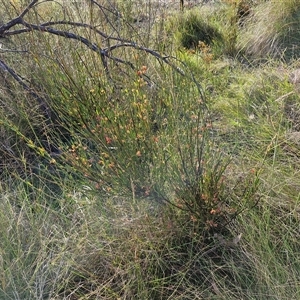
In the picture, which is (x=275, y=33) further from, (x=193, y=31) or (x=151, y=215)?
(x=151, y=215)

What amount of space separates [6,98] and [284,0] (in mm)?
2499

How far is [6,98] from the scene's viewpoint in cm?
319

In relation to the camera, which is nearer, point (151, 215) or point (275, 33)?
point (151, 215)

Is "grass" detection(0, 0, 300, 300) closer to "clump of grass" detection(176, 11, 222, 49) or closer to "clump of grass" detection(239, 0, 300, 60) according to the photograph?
"clump of grass" detection(239, 0, 300, 60)

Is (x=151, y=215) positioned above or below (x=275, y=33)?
above

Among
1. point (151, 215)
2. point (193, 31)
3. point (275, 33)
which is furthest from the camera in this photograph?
point (193, 31)

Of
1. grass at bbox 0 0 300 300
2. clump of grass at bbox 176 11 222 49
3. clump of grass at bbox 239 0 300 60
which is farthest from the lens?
clump of grass at bbox 176 11 222 49

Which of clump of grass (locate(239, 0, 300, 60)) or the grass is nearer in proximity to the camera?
the grass

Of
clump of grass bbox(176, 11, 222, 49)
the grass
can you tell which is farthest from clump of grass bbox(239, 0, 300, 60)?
the grass

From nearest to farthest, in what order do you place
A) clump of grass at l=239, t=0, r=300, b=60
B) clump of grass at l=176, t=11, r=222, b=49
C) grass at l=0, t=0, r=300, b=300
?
grass at l=0, t=0, r=300, b=300
clump of grass at l=239, t=0, r=300, b=60
clump of grass at l=176, t=11, r=222, b=49

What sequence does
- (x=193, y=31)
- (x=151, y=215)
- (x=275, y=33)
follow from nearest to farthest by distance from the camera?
1. (x=151, y=215)
2. (x=275, y=33)
3. (x=193, y=31)

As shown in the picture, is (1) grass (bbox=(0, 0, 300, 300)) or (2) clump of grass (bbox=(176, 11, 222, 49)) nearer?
(1) grass (bbox=(0, 0, 300, 300))

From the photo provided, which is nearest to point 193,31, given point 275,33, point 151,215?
point 275,33

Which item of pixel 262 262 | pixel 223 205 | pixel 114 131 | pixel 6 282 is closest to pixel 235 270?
pixel 262 262
